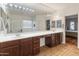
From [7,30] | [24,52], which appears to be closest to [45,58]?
[24,52]

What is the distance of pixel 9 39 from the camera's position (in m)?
1.85

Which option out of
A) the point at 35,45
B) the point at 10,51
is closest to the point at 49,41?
the point at 35,45

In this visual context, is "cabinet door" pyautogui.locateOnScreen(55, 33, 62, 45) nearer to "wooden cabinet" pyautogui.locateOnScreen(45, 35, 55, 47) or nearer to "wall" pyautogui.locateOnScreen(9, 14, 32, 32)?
"wooden cabinet" pyautogui.locateOnScreen(45, 35, 55, 47)

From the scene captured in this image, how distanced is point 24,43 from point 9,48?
1.40 feet

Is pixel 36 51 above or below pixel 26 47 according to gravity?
below

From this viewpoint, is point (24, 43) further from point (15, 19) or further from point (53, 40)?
point (53, 40)

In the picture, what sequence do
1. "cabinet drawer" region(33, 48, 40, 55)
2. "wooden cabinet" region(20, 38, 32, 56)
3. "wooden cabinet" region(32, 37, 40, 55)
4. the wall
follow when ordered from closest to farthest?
the wall → "wooden cabinet" region(20, 38, 32, 56) → "cabinet drawer" region(33, 48, 40, 55) → "wooden cabinet" region(32, 37, 40, 55)

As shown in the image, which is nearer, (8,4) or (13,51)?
(8,4)

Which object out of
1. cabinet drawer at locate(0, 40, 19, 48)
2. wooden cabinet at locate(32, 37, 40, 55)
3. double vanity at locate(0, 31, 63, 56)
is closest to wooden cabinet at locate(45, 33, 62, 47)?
double vanity at locate(0, 31, 63, 56)

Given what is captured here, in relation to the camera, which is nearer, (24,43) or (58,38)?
(24,43)

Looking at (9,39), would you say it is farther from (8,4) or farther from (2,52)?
(8,4)

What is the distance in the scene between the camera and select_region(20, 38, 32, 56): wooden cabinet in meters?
2.10

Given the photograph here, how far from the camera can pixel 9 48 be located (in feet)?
5.99

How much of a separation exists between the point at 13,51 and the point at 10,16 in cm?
72
